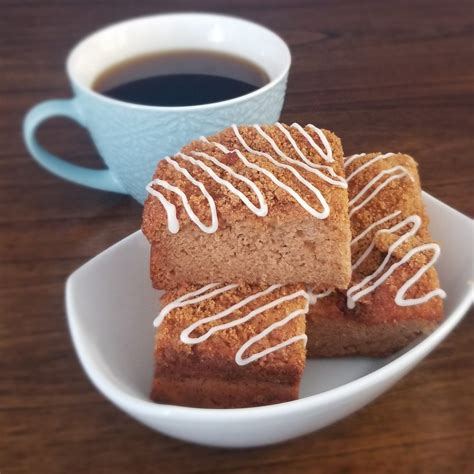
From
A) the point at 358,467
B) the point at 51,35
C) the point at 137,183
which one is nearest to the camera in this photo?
the point at 358,467

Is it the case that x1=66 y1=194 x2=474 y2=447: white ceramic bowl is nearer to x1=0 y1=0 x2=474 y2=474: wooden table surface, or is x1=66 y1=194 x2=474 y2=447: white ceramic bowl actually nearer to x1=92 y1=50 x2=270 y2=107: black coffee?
x1=0 y1=0 x2=474 y2=474: wooden table surface

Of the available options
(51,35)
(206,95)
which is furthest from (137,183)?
(51,35)

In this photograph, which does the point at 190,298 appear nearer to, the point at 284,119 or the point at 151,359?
the point at 151,359

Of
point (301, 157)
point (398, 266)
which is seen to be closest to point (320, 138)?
point (301, 157)

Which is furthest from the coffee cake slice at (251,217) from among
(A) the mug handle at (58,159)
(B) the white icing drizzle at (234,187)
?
(A) the mug handle at (58,159)

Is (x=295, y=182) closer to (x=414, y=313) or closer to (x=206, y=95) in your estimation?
(x=414, y=313)

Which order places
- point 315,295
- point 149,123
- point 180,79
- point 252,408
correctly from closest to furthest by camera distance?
point 252,408, point 315,295, point 149,123, point 180,79

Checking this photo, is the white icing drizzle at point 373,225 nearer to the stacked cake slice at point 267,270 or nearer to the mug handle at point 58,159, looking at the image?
the stacked cake slice at point 267,270

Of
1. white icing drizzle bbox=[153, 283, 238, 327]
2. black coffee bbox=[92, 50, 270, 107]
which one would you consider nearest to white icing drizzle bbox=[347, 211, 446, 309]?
white icing drizzle bbox=[153, 283, 238, 327]
